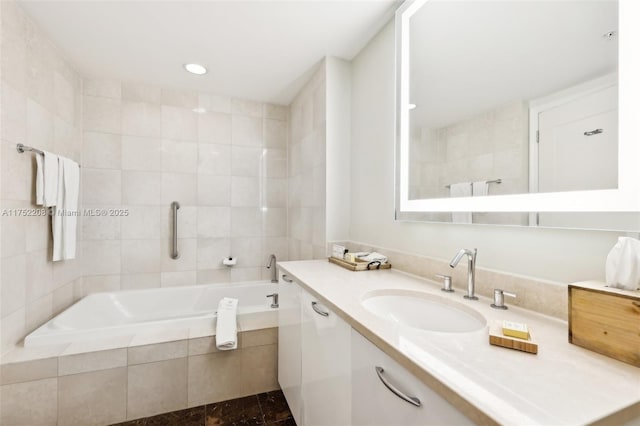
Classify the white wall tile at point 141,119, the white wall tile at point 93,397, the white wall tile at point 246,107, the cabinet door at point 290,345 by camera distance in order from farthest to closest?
the white wall tile at point 246,107, the white wall tile at point 141,119, the white wall tile at point 93,397, the cabinet door at point 290,345

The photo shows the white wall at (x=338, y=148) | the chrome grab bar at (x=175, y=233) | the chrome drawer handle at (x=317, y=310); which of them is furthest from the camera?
the chrome grab bar at (x=175, y=233)

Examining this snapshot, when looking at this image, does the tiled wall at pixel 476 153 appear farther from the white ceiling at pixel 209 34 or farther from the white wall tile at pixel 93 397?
the white wall tile at pixel 93 397

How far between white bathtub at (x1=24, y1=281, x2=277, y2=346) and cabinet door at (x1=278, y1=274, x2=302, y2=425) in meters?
0.41

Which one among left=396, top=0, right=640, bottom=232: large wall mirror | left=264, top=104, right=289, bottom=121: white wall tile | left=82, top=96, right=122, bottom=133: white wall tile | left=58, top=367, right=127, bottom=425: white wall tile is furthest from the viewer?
left=264, top=104, right=289, bottom=121: white wall tile

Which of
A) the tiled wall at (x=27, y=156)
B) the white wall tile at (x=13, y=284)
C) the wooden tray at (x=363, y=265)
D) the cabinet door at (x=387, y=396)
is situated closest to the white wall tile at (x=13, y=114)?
the tiled wall at (x=27, y=156)

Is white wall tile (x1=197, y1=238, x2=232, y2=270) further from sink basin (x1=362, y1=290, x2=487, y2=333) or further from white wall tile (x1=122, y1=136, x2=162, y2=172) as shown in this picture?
sink basin (x1=362, y1=290, x2=487, y2=333)

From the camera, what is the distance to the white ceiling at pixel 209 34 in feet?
5.17

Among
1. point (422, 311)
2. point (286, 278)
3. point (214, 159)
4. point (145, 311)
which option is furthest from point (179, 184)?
point (422, 311)

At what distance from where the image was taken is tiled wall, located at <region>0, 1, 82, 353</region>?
152cm

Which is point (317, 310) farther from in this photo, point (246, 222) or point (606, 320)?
point (246, 222)

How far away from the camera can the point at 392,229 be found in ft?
5.48

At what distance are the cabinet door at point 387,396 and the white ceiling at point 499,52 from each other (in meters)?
0.98

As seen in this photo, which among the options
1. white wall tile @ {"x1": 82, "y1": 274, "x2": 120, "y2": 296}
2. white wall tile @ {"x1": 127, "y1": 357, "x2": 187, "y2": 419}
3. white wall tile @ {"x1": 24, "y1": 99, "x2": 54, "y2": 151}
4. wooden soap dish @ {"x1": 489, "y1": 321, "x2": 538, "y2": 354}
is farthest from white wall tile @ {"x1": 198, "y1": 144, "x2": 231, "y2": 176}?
wooden soap dish @ {"x1": 489, "y1": 321, "x2": 538, "y2": 354}

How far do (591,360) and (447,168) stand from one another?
2.90 ft
